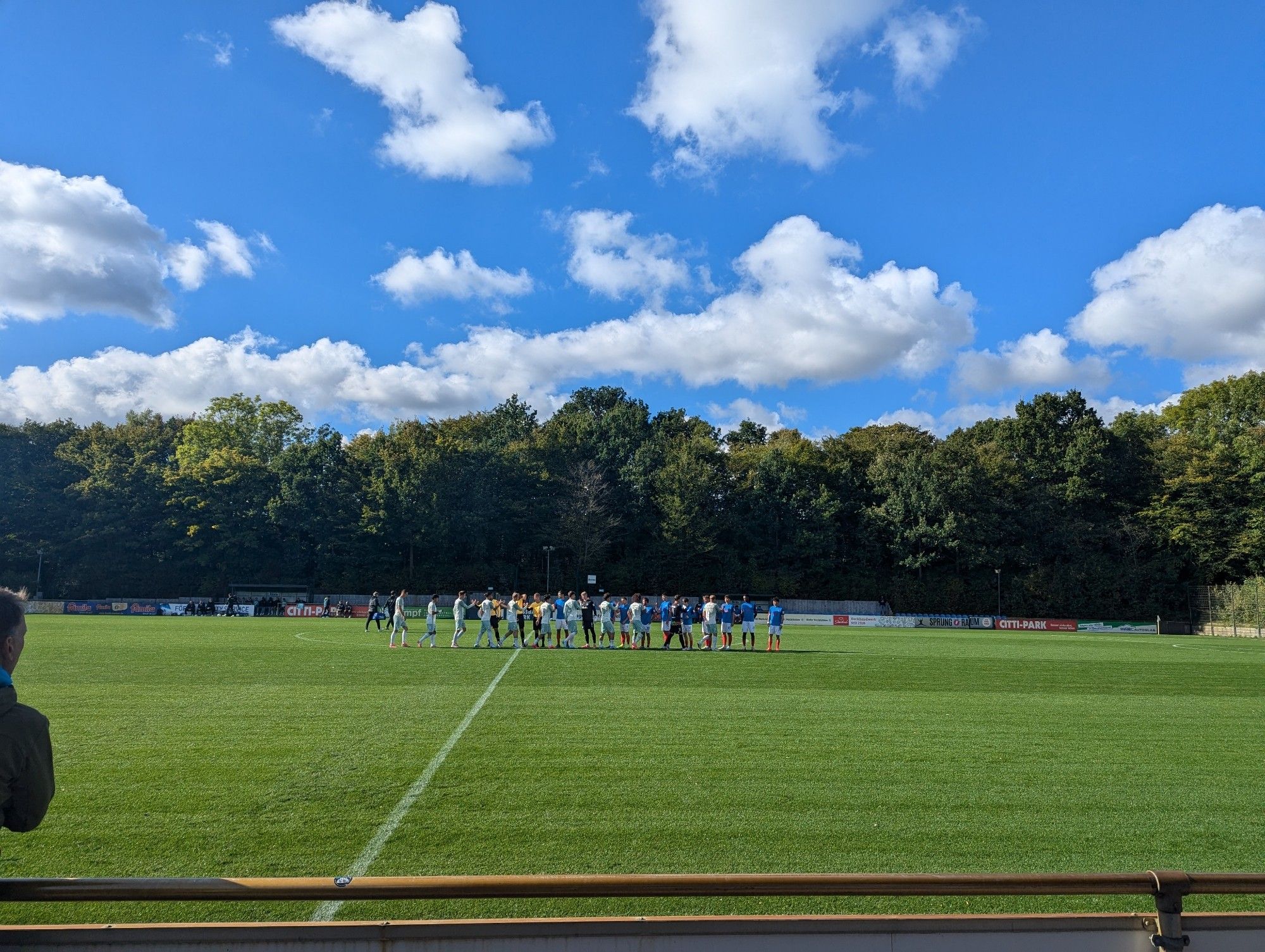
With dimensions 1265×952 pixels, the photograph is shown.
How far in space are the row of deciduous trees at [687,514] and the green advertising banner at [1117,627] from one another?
9.60 meters

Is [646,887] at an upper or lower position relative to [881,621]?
upper

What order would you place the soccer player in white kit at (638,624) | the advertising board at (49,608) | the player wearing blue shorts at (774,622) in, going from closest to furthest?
the player wearing blue shorts at (774,622) → the soccer player in white kit at (638,624) → the advertising board at (49,608)

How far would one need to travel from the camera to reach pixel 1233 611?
161ft

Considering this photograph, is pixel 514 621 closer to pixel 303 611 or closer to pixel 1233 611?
pixel 303 611

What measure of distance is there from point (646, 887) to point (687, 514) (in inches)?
2439

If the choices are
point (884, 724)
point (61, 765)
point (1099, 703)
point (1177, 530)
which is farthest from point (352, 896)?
point (1177, 530)

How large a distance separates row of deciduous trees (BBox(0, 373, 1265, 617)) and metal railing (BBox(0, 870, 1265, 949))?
6084cm

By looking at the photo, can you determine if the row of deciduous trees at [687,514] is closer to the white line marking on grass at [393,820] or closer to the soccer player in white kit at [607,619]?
the soccer player in white kit at [607,619]

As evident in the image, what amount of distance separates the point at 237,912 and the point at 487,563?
200 feet

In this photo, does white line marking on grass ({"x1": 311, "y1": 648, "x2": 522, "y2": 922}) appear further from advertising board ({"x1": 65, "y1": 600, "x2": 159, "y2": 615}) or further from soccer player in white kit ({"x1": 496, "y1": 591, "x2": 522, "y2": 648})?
advertising board ({"x1": 65, "y1": 600, "x2": 159, "y2": 615})

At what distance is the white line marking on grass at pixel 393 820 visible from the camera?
511 cm

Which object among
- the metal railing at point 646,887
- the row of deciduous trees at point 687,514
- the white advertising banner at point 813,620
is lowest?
the white advertising banner at point 813,620

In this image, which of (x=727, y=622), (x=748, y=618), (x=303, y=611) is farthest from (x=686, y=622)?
(x=303, y=611)

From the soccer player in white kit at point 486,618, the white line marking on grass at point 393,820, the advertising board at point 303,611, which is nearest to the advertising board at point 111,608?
the advertising board at point 303,611
